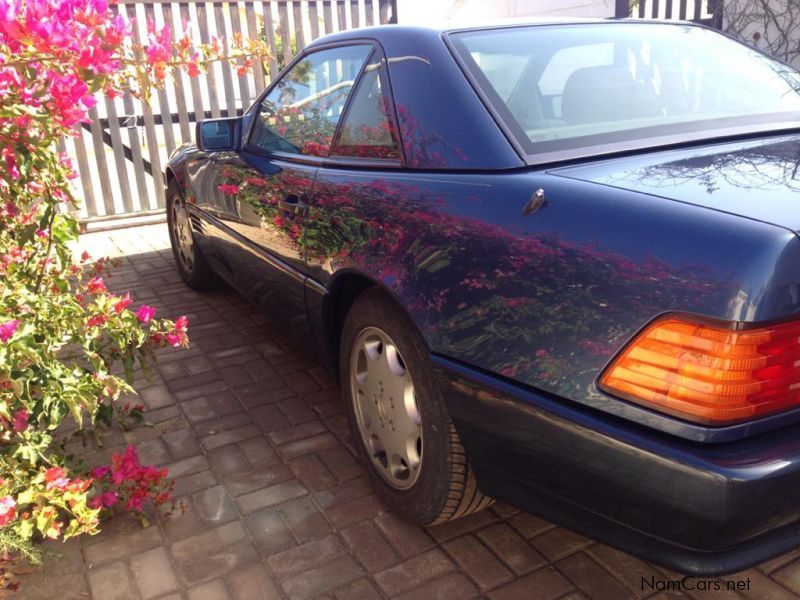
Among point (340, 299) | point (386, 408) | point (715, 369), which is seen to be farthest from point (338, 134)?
point (715, 369)

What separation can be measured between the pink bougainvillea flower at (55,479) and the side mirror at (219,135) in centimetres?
200

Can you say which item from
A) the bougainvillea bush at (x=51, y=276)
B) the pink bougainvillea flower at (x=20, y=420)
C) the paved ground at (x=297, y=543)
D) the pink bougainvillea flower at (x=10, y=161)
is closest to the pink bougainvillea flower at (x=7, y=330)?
the bougainvillea bush at (x=51, y=276)

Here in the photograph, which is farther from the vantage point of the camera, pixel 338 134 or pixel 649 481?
pixel 338 134

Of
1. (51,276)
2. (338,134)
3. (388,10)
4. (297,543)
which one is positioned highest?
(388,10)

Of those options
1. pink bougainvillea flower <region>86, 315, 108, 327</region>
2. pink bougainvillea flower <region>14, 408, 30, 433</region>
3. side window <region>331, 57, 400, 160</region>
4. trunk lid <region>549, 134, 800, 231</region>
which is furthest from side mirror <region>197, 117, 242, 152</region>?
trunk lid <region>549, 134, 800, 231</region>

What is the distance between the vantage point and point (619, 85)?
94.0 inches

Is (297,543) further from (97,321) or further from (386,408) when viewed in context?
(97,321)

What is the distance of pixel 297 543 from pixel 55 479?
0.77m

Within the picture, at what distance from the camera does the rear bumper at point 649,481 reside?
4.69ft

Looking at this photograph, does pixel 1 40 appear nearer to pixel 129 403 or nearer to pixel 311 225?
pixel 311 225

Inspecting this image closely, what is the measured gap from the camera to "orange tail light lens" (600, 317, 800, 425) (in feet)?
4.65

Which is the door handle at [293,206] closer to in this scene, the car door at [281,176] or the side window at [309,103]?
the car door at [281,176]

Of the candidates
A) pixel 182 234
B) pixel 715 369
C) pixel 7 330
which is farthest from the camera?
pixel 182 234

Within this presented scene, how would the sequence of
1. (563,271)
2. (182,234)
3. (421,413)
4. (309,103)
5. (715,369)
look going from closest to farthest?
(715,369) < (563,271) < (421,413) < (309,103) < (182,234)
